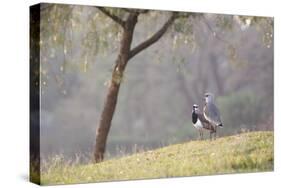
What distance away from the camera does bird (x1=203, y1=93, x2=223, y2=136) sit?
11469 mm

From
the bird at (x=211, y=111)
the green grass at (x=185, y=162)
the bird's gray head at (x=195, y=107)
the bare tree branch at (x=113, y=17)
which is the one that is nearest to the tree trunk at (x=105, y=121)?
the green grass at (x=185, y=162)

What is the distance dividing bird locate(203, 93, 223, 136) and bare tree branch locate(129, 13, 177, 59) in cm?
116

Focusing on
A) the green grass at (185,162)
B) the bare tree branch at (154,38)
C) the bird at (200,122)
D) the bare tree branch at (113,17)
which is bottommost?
the green grass at (185,162)

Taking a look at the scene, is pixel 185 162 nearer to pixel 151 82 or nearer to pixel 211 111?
pixel 211 111

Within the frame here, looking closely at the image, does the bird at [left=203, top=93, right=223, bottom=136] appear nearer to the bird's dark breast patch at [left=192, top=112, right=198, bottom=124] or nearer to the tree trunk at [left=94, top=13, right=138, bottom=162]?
the bird's dark breast patch at [left=192, top=112, right=198, bottom=124]

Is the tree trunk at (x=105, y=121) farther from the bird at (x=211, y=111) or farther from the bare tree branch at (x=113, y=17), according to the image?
the bird at (x=211, y=111)

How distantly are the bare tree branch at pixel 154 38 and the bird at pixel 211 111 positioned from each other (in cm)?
116

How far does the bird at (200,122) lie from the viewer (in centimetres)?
1134

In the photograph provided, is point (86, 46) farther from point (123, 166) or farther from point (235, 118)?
point (235, 118)

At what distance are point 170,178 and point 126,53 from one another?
72.0 inches

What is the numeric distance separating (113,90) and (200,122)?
1476 mm

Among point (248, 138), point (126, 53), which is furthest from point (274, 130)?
point (126, 53)

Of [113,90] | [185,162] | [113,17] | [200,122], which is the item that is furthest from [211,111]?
[113,17]

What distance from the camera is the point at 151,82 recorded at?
10.9 metres
